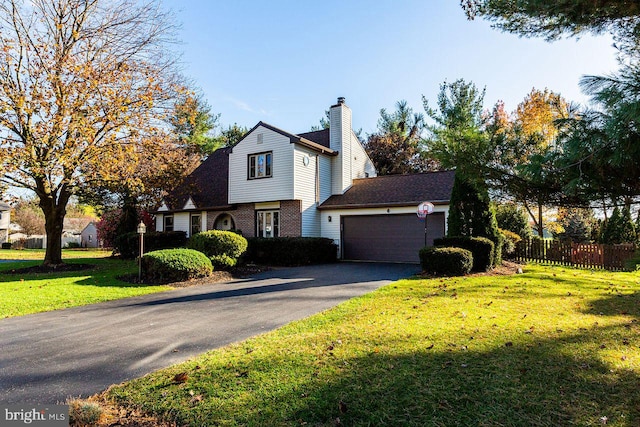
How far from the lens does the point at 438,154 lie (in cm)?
455

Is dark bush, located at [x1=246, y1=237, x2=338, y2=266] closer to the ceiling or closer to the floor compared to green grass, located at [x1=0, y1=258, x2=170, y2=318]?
closer to the ceiling

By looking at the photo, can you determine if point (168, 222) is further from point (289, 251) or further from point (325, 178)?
point (289, 251)

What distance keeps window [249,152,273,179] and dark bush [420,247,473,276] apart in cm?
918

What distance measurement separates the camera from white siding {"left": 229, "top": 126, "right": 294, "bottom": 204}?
16.7m

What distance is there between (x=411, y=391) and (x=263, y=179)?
1512 cm

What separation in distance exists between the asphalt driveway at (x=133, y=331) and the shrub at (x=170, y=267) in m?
1.02

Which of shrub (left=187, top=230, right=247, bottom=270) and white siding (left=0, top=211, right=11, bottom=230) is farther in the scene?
white siding (left=0, top=211, right=11, bottom=230)

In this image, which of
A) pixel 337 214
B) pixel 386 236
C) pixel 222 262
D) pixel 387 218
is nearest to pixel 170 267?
pixel 222 262

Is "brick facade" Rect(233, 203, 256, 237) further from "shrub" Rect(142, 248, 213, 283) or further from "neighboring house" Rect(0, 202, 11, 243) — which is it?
"neighboring house" Rect(0, 202, 11, 243)

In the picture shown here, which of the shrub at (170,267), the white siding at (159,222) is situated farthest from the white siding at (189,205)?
the shrub at (170,267)

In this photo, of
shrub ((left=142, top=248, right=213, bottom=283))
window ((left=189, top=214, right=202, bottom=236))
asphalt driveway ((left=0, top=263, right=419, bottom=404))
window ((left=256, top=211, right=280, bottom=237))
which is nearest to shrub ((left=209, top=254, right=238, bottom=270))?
shrub ((left=142, top=248, right=213, bottom=283))

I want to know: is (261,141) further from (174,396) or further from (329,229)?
(174,396)

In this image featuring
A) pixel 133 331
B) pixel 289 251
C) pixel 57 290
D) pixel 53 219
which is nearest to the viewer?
pixel 133 331

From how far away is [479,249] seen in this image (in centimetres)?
1161
